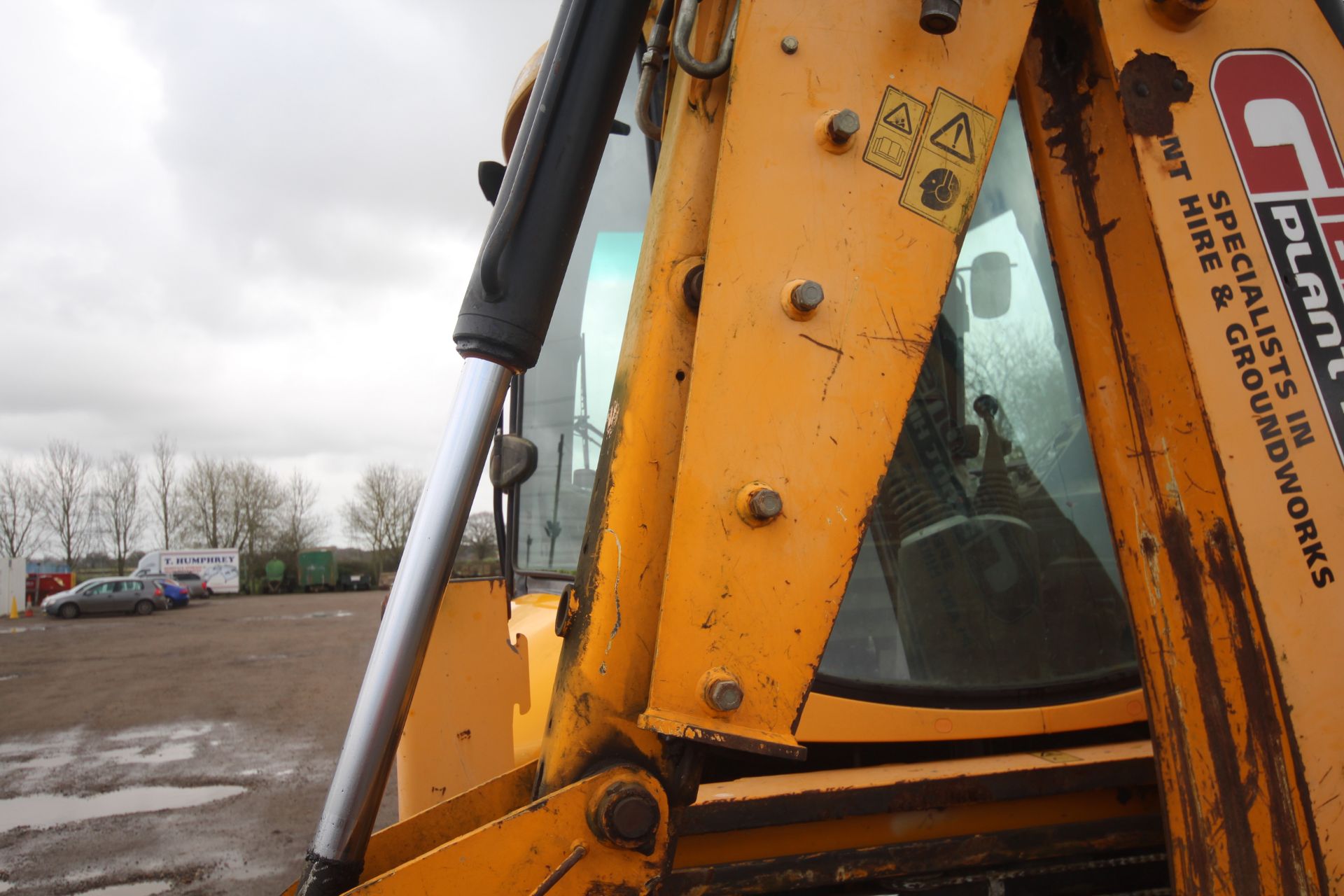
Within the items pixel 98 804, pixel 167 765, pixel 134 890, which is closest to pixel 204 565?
pixel 167 765

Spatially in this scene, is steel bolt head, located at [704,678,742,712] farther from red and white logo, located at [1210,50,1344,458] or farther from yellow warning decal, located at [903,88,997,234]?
red and white logo, located at [1210,50,1344,458]

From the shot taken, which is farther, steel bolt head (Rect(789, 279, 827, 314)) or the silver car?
the silver car

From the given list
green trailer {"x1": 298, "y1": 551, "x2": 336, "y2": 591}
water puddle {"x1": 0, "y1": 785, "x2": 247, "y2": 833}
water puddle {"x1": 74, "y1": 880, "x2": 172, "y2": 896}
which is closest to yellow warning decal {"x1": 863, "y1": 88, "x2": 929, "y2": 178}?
water puddle {"x1": 74, "y1": 880, "x2": 172, "y2": 896}

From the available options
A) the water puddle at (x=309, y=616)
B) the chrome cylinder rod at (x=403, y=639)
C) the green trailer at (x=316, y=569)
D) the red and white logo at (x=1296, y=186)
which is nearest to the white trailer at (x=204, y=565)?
the green trailer at (x=316, y=569)

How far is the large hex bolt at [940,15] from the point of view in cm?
129

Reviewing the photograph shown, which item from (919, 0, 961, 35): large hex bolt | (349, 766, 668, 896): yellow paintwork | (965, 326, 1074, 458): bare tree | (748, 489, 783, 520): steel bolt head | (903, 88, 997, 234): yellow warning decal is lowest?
(349, 766, 668, 896): yellow paintwork

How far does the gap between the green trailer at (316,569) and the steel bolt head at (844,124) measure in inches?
1706

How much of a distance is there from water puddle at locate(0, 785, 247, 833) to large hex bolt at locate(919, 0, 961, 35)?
21.0 ft

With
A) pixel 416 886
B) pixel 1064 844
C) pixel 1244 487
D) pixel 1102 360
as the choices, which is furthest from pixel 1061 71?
pixel 416 886

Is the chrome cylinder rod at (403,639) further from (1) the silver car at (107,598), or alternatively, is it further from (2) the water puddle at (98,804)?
(1) the silver car at (107,598)

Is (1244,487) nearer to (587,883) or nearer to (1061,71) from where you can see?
(1061,71)

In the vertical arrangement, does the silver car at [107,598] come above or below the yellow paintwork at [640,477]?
below

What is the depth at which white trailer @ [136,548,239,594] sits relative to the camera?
37.9 m

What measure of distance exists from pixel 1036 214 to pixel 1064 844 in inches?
58.9
